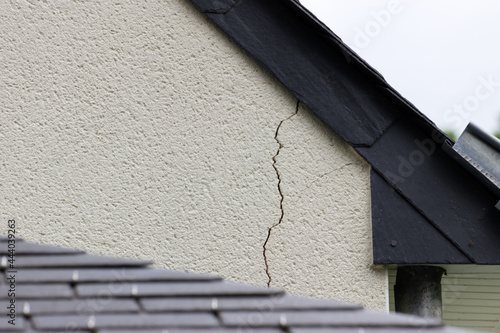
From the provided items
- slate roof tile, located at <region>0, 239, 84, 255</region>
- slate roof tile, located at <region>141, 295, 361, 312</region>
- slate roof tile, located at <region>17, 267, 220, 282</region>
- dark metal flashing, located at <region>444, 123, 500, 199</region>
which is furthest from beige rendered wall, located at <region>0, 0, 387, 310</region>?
slate roof tile, located at <region>141, 295, 361, 312</region>

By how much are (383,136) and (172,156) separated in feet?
3.19

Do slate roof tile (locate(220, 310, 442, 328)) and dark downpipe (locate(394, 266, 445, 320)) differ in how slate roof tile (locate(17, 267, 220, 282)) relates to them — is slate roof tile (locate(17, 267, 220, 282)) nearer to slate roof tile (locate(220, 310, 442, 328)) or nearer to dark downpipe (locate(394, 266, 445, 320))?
slate roof tile (locate(220, 310, 442, 328))

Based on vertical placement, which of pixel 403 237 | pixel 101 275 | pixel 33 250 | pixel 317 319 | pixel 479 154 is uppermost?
pixel 479 154

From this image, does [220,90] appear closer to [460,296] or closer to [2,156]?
[2,156]

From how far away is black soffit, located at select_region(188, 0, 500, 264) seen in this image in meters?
3.35

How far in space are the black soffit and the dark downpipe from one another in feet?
0.54

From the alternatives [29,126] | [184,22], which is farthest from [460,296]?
[29,126]

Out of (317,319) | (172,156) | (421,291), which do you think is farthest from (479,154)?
(317,319)

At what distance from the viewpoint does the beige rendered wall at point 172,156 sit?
3.45m

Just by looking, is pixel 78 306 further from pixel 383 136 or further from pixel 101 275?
pixel 383 136

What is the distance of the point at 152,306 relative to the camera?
221cm

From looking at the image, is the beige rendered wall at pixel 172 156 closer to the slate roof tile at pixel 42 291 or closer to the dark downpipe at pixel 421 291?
the dark downpipe at pixel 421 291

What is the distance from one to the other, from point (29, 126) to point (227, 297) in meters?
1.80

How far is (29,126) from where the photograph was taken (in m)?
3.66
